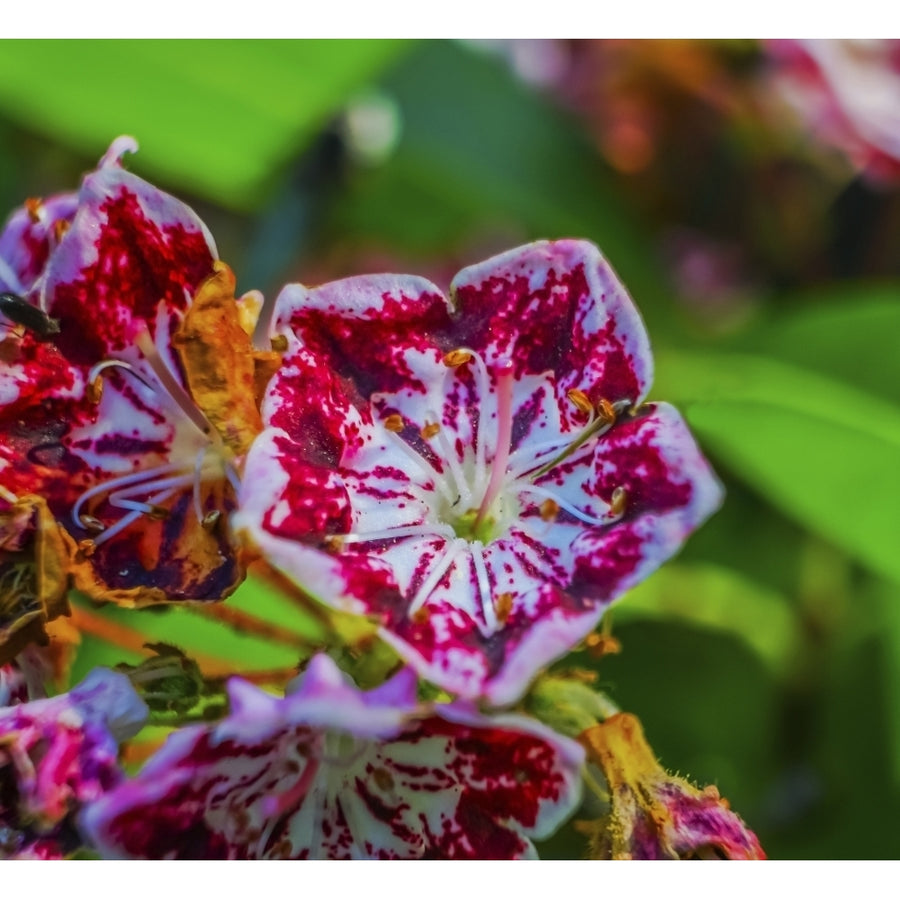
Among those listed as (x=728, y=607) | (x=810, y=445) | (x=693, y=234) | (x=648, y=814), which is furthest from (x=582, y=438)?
(x=693, y=234)

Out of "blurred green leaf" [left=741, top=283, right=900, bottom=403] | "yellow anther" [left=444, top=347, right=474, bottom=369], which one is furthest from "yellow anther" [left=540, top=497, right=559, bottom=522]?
"blurred green leaf" [left=741, top=283, right=900, bottom=403]

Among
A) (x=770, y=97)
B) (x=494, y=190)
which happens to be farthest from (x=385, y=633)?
(x=770, y=97)

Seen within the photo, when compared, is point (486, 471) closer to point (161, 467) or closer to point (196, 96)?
point (161, 467)

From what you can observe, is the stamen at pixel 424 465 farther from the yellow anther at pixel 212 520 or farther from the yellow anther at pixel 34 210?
the yellow anther at pixel 34 210

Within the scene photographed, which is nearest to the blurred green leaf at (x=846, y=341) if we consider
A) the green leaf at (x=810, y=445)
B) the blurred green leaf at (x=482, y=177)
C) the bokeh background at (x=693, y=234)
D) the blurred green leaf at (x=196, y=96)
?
the bokeh background at (x=693, y=234)

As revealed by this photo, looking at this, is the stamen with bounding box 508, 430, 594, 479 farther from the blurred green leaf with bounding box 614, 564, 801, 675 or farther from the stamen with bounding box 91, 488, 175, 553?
the blurred green leaf with bounding box 614, 564, 801, 675

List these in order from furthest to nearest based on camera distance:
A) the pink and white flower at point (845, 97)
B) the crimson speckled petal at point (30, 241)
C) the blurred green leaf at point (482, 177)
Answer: the blurred green leaf at point (482, 177), the pink and white flower at point (845, 97), the crimson speckled petal at point (30, 241)

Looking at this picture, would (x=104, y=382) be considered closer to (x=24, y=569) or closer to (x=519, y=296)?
(x=24, y=569)
